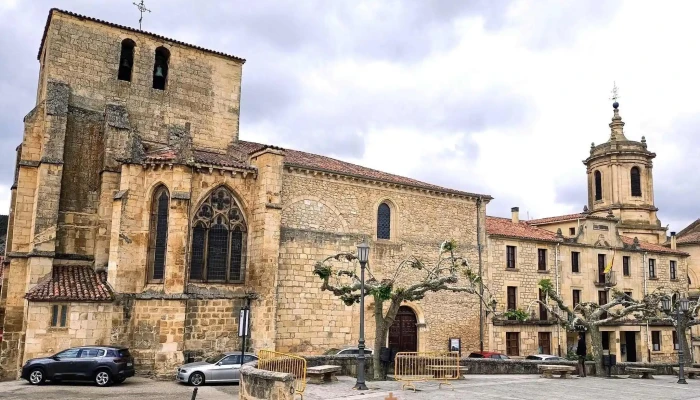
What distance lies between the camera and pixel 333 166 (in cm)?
2844

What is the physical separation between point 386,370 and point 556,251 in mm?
20294

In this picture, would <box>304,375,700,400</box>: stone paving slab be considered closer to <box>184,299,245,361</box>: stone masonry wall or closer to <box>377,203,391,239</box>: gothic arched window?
<box>184,299,245,361</box>: stone masonry wall

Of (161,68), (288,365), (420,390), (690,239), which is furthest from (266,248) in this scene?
(690,239)

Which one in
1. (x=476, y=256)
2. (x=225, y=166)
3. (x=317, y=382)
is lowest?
(x=317, y=382)

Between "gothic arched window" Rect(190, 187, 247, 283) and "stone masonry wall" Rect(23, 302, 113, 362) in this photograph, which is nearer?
"stone masonry wall" Rect(23, 302, 113, 362)

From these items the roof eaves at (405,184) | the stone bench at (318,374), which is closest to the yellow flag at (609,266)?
the roof eaves at (405,184)

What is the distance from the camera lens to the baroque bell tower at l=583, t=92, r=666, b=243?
4681cm

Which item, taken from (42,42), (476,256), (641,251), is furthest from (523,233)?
(42,42)

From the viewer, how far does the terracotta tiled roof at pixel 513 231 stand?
33.4 metres

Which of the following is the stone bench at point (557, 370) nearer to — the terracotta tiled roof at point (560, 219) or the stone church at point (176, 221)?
the stone church at point (176, 221)

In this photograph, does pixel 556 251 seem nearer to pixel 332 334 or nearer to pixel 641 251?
pixel 641 251

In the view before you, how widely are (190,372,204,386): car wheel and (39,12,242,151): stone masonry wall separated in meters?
10.8

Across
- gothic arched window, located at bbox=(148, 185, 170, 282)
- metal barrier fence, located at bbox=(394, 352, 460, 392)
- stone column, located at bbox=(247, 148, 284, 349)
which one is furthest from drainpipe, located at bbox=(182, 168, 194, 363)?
metal barrier fence, located at bbox=(394, 352, 460, 392)

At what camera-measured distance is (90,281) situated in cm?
2255
